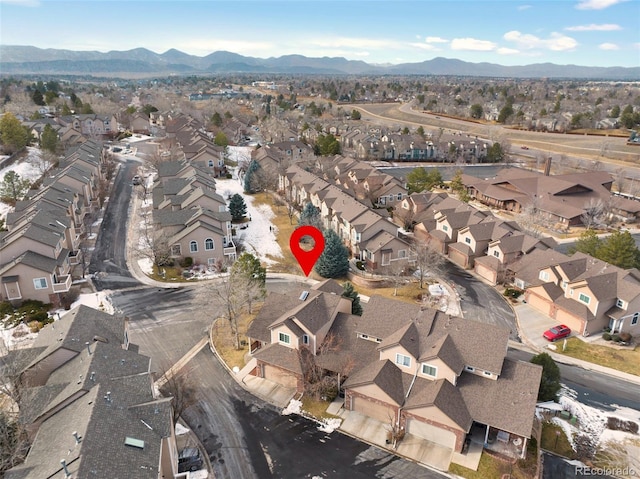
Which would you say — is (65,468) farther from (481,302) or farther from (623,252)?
(623,252)

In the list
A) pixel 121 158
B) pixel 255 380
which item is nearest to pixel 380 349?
pixel 255 380

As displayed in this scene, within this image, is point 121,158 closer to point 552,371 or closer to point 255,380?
point 255,380

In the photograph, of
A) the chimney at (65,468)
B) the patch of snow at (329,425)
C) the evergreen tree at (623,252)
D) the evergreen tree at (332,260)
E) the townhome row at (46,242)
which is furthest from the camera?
the evergreen tree at (332,260)

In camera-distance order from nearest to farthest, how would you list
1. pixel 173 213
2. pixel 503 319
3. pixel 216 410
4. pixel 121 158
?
pixel 216 410 < pixel 503 319 < pixel 173 213 < pixel 121 158

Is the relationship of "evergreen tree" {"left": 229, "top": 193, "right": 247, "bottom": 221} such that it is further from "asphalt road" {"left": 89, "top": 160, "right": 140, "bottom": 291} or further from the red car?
the red car

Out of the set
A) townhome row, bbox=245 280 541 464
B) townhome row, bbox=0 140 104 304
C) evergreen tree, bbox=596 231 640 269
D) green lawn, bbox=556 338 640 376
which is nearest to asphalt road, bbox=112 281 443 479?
townhome row, bbox=245 280 541 464

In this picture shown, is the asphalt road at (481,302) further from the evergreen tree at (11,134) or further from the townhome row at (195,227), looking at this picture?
the evergreen tree at (11,134)

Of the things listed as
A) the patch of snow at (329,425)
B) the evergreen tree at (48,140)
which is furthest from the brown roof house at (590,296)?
the evergreen tree at (48,140)

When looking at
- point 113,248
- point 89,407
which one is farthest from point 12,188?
point 89,407
